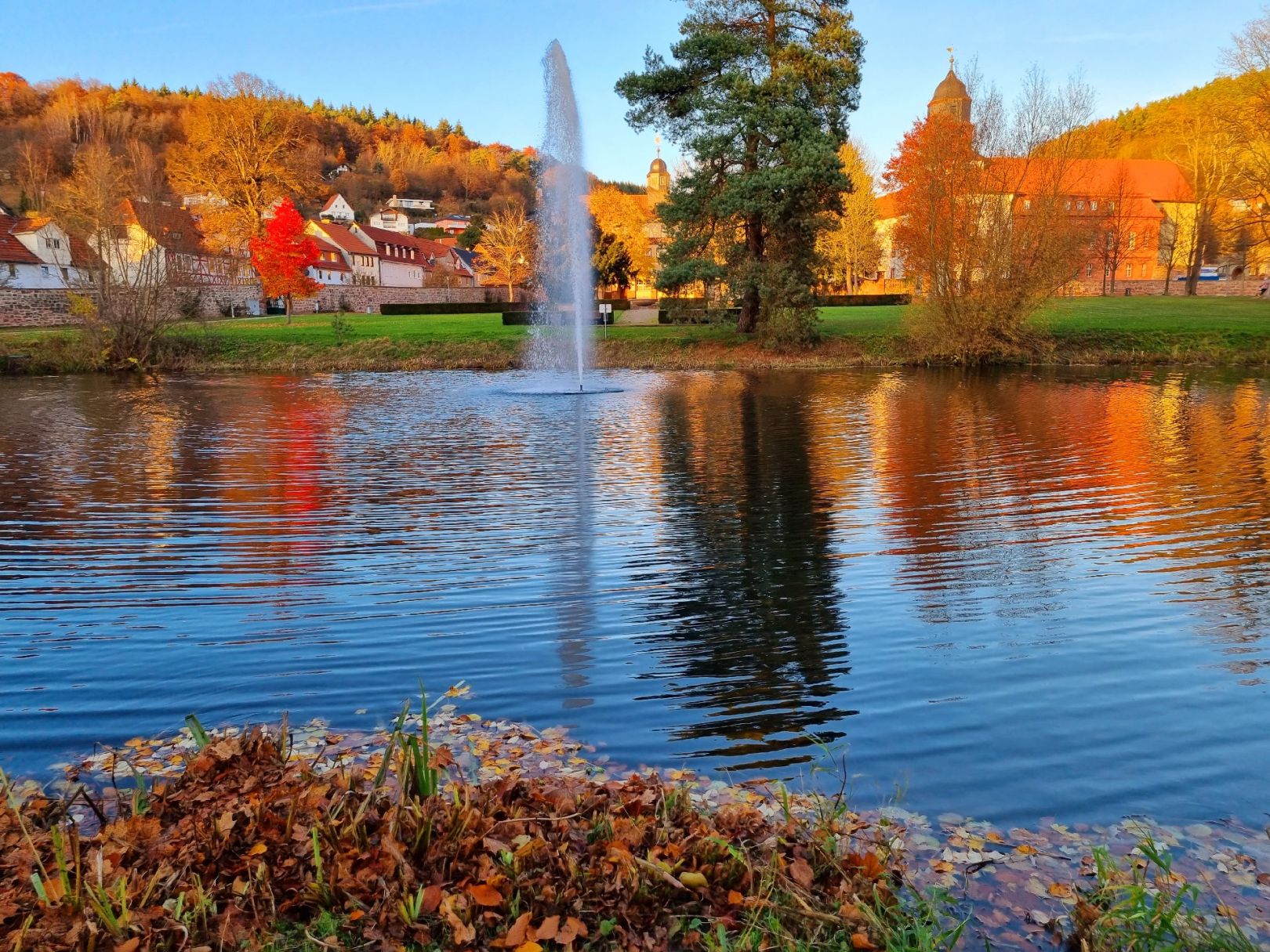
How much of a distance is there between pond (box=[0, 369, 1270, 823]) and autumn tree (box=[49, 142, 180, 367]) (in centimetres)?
1941

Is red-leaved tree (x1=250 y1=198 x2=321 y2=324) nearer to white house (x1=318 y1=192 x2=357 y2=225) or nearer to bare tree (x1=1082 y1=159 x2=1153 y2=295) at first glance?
bare tree (x1=1082 y1=159 x2=1153 y2=295)

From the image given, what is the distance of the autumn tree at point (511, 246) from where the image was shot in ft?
249

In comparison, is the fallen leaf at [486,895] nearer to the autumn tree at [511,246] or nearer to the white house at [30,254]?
the white house at [30,254]

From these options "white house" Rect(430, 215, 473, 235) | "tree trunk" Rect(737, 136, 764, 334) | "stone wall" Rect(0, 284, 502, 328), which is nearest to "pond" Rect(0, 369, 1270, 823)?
"tree trunk" Rect(737, 136, 764, 334)

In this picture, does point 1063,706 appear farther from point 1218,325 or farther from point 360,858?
point 1218,325

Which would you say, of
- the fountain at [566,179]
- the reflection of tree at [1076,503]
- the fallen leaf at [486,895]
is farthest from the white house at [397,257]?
the fallen leaf at [486,895]

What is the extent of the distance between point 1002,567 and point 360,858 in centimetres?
685

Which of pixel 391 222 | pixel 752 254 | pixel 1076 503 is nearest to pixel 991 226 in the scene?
pixel 752 254

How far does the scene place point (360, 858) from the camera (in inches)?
140

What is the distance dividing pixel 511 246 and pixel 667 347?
139ft

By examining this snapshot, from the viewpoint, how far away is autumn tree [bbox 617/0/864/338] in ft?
107

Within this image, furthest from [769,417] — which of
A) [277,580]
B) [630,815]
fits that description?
[630,815]

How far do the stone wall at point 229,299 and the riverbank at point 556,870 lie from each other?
35654 mm

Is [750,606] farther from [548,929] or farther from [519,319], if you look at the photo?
[519,319]
